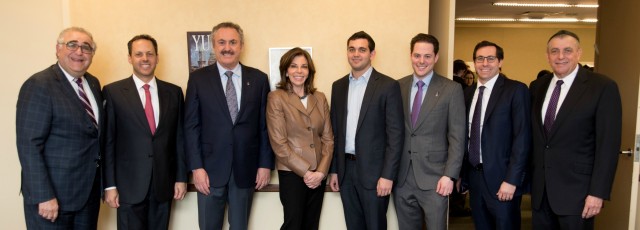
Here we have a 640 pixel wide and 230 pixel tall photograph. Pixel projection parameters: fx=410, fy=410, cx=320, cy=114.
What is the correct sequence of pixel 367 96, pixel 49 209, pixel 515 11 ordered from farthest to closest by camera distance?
pixel 515 11
pixel 367 96
pixel 49 209

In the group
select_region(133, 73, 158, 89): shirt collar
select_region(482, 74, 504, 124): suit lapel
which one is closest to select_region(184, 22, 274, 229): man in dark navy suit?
select_region(133, 73, 158, 89): shirt collar

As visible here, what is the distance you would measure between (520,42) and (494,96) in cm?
960

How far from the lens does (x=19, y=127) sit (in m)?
2.29

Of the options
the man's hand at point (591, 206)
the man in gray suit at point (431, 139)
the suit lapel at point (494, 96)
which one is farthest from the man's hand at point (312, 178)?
the man's hand at point (591, 206)

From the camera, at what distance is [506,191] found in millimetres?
2611

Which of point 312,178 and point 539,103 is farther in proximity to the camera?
point 312,178

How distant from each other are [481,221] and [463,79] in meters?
2.25

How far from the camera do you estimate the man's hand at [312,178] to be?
2.78 metres

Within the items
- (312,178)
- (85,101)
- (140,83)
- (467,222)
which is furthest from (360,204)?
(467,222)

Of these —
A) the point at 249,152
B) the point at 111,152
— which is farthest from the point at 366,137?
the point at 111,152

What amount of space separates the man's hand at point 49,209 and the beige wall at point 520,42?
10.3 m

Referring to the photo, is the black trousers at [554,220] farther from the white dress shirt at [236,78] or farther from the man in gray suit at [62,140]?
the man in gray suit at [62,140]

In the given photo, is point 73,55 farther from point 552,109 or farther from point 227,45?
point 552,109

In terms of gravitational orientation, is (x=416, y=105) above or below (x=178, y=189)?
above
